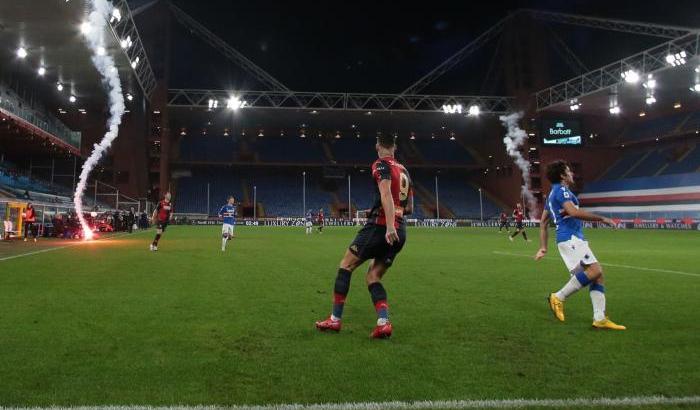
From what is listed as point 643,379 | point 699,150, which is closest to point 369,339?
point 643,379

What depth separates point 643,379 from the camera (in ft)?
11.6

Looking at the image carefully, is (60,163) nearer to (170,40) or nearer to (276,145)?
(170,40)

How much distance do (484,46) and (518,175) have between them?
1528 cm

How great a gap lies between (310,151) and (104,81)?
3243 cm

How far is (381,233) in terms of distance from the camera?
195 inches

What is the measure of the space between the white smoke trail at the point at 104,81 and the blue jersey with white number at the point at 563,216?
24.8 metres

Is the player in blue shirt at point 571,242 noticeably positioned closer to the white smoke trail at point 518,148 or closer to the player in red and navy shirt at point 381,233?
the player in red and navy shirt at point 381,233

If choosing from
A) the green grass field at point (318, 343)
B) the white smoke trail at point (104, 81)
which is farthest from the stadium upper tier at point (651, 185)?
the white smoke trail at point (104, 81)

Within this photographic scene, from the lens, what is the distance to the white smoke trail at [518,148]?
53.8 meters

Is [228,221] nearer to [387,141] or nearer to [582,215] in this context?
[387,141]

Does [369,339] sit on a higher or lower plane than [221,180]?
lower

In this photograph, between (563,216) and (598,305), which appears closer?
(598,305)

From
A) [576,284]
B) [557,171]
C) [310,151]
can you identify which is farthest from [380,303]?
[310,151]

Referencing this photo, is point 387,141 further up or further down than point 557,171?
further up
